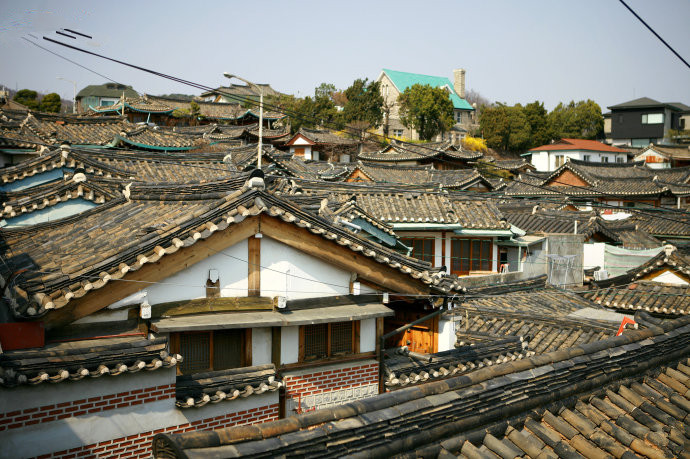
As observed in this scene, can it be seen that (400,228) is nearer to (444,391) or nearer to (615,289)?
(615,289)

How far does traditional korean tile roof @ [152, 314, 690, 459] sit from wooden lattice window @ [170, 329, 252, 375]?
4.69 meters

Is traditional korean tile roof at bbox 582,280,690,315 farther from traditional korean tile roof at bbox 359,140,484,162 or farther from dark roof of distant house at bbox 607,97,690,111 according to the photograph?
dark roof of distant house at bbox 607,97,690,111

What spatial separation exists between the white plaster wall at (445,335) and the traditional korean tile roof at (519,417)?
5.60 meters

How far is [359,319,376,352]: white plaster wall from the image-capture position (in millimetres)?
10953

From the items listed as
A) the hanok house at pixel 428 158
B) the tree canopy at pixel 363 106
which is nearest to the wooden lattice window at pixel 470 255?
the hanok house at pixel 428 158

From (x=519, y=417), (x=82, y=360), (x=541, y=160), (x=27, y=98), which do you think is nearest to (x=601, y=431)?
(x=519, y=417)

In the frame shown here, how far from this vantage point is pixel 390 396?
17.9ft

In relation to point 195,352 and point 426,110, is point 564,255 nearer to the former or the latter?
point 195,352

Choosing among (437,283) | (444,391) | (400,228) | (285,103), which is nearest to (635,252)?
(400,228)

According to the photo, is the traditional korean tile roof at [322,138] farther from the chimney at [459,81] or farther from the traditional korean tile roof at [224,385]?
the traditional korean tile roof at [224,385]

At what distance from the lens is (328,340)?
34.5 feet

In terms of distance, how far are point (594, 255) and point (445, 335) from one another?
1990 centimetres

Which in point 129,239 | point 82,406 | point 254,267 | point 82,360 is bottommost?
point 82,406

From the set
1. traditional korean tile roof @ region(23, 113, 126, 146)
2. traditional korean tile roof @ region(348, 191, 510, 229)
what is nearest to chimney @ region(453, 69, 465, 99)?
traditional korean tile roof @ region(348, 191, 510, 229)
